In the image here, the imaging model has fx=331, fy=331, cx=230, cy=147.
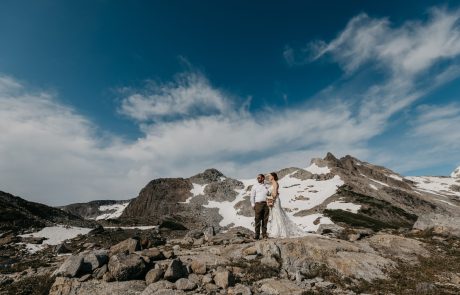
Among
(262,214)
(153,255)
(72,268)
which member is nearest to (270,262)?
(262,214)

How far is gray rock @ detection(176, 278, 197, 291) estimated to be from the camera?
14695 millimetres

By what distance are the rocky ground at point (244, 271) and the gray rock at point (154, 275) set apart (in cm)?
4

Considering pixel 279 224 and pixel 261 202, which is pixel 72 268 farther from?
pixel 279 224

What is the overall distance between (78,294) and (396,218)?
553 feet

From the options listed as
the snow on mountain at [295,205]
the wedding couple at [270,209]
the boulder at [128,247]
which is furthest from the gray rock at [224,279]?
the snow on mountain at [295,205]

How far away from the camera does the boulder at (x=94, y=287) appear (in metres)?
14.6

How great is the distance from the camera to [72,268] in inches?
629

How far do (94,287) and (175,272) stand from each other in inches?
143

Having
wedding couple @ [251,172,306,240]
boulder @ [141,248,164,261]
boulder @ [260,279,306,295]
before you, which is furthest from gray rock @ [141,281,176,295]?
wedding couple @ [251,172,306,240]

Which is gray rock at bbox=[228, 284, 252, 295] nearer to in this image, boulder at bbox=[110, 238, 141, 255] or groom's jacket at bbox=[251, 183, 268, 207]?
groom's jacket at bbox=[251, 183, 268, 207]

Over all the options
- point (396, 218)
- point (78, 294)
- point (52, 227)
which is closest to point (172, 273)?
point (78, 294)

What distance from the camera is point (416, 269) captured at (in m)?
19.8

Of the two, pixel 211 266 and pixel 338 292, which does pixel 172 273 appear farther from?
pixel 338 292

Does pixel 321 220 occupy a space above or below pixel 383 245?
above
